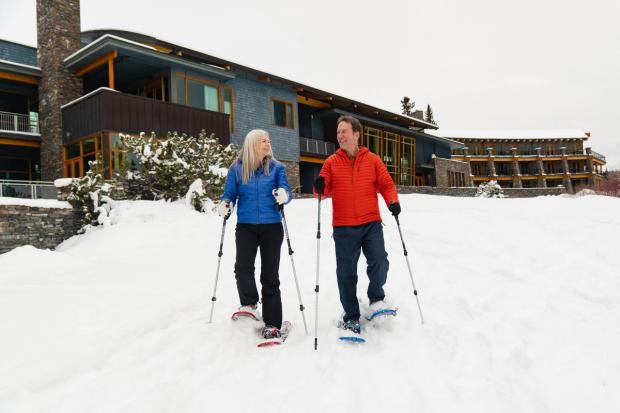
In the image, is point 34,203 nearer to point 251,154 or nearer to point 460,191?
point 251,154

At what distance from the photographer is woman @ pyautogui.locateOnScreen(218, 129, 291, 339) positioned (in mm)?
4012

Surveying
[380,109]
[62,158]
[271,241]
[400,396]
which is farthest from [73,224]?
[380,109]

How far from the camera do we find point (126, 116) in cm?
1392

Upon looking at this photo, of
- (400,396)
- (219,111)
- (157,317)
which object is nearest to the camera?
(400,396)

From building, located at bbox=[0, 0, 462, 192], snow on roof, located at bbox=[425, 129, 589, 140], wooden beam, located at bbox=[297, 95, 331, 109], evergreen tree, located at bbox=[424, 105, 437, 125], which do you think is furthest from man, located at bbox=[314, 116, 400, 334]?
evergreen tree, located at bbox=[424, 105, 437, 125]

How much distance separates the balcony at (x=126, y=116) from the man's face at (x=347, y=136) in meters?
11.5

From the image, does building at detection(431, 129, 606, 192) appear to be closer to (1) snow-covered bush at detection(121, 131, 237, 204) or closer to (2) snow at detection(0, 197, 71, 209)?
(1) snow-covered bush at detection(121, 131, 237, 204)

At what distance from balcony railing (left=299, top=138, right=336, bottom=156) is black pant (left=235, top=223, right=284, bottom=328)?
1827cm

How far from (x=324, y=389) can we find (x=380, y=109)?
24205 mm

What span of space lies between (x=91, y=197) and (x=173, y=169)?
2.10 metres

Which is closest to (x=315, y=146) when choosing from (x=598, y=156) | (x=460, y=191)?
(x=460, y=191)

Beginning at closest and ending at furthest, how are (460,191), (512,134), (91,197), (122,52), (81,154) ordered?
(91,197) → (122,52) → (81,154) → (460,191) → (512,134)

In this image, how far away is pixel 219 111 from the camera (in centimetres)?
1727

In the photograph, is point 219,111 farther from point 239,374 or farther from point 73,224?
point 239,374
